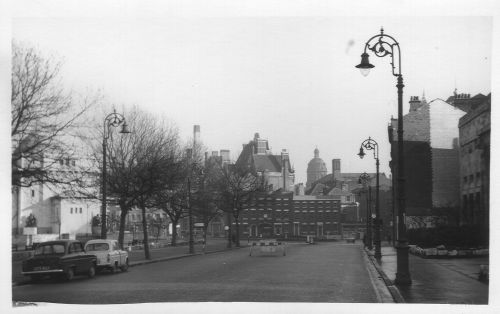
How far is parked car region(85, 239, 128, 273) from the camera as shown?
26.5m

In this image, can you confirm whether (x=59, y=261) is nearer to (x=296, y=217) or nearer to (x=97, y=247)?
(x=97, y=247)

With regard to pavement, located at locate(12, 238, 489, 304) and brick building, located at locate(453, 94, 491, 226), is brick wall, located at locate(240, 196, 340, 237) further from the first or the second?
pavement, located at locate(12, 238, 489, 304)

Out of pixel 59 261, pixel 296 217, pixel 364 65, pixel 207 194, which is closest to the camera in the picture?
pixel 364 65

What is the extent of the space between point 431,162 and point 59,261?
43176mm

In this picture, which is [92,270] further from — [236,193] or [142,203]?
[236,193]

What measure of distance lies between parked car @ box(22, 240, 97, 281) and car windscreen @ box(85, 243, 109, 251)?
102 centimetres

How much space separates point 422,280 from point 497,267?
566 cm

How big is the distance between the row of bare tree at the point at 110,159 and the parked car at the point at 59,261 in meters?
2.32

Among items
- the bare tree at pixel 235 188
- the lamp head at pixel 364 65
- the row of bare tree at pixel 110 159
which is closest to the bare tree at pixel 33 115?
the row of bare tree at pixel 110 159

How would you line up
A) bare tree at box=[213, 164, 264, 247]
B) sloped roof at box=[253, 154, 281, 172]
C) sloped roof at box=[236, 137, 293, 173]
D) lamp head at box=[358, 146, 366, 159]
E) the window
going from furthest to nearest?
1. sloped roof at box=[253, 154, 281, 172]
2. sloped roof at box=[236, 137, 293, 173]
3. bare tree at box=[213, 164, 264, 247]
4. lamp head at box=[358, 146, 366, 159]
5. the window

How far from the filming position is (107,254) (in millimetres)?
27031

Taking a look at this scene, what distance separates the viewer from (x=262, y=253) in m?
46.8

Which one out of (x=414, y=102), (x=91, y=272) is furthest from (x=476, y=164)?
(x=91, y=272)

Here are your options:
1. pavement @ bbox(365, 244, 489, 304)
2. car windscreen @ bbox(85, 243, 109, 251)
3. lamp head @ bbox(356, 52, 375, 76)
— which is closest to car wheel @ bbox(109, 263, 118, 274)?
car windscreen @ bbox(85, 243, 109, 251)
